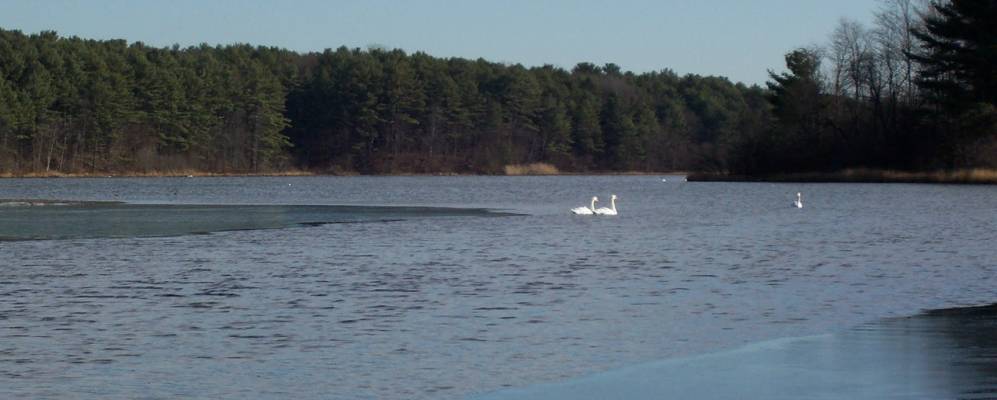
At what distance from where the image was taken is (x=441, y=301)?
1630cm

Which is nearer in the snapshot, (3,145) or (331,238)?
(331,238)

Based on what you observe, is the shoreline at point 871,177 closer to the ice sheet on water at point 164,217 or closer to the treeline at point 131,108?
the ice sheet on water at point 164,217

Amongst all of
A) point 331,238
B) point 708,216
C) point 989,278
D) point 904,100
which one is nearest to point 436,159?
point 904,100

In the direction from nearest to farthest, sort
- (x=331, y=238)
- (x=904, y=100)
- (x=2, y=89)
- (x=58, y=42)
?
(x=331, y=238) < (x=904, y=100) < (x=2, y=89) < (x=58, y=42)

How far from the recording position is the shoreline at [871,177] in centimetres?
6588

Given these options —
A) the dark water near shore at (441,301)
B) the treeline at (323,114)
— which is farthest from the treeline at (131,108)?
the dark water near shore at (441,301)

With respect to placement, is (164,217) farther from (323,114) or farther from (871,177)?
(323,114)

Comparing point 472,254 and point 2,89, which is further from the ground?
point 2,89

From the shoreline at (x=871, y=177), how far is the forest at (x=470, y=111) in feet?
2.31

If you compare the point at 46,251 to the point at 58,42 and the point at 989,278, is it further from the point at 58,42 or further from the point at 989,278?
the point at 58,42

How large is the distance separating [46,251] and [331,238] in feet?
20.4

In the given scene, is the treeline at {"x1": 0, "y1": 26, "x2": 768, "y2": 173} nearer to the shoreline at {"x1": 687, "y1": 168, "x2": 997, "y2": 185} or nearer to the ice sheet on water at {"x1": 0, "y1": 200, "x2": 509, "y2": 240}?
the shoreline at {"x1": 687, "y1": 168, "x2": 997, "y2": 185}

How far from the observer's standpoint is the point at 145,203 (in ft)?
164

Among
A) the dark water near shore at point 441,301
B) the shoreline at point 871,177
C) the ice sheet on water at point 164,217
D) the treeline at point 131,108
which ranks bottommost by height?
the ice sheet on water at point 164,217
